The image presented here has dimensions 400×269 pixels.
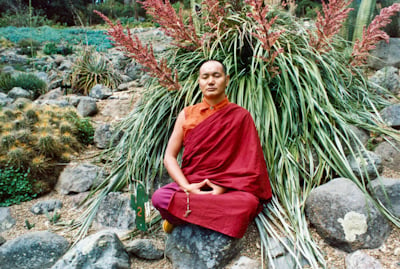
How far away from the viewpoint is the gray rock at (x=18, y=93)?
4620mm

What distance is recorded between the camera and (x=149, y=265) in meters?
2.23

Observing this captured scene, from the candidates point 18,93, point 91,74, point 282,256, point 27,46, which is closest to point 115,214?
point 282,256

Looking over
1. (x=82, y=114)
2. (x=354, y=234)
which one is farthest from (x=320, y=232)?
(x=82, y=114)

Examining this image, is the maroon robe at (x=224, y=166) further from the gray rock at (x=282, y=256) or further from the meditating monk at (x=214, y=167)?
the gray rock at (x=282, y=256)

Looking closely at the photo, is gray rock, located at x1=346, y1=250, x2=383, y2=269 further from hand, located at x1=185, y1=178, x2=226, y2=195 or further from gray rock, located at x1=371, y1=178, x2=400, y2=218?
hand, located at x1=185, y1=178, x2=226, y2=195

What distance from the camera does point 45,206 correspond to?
2854 mm

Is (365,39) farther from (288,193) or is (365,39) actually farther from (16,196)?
(16,196)

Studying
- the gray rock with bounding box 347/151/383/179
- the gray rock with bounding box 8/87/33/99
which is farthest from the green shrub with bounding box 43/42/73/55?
the gray rock with bounding box 347/151/383/179

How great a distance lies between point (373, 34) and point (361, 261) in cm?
172

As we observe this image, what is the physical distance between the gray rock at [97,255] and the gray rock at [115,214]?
16.2 inches

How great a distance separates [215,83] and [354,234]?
1.29 metres

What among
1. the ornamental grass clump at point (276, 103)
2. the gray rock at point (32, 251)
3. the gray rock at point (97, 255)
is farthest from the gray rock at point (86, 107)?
the gray rock at point (97, 255)

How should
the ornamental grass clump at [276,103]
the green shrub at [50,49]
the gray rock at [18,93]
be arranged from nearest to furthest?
the ornamental grass clump at [276,103]
the gray rock at [18,93]
the green shrub at [50,49]

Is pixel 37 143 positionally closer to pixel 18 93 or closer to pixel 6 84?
pixel 18 93
